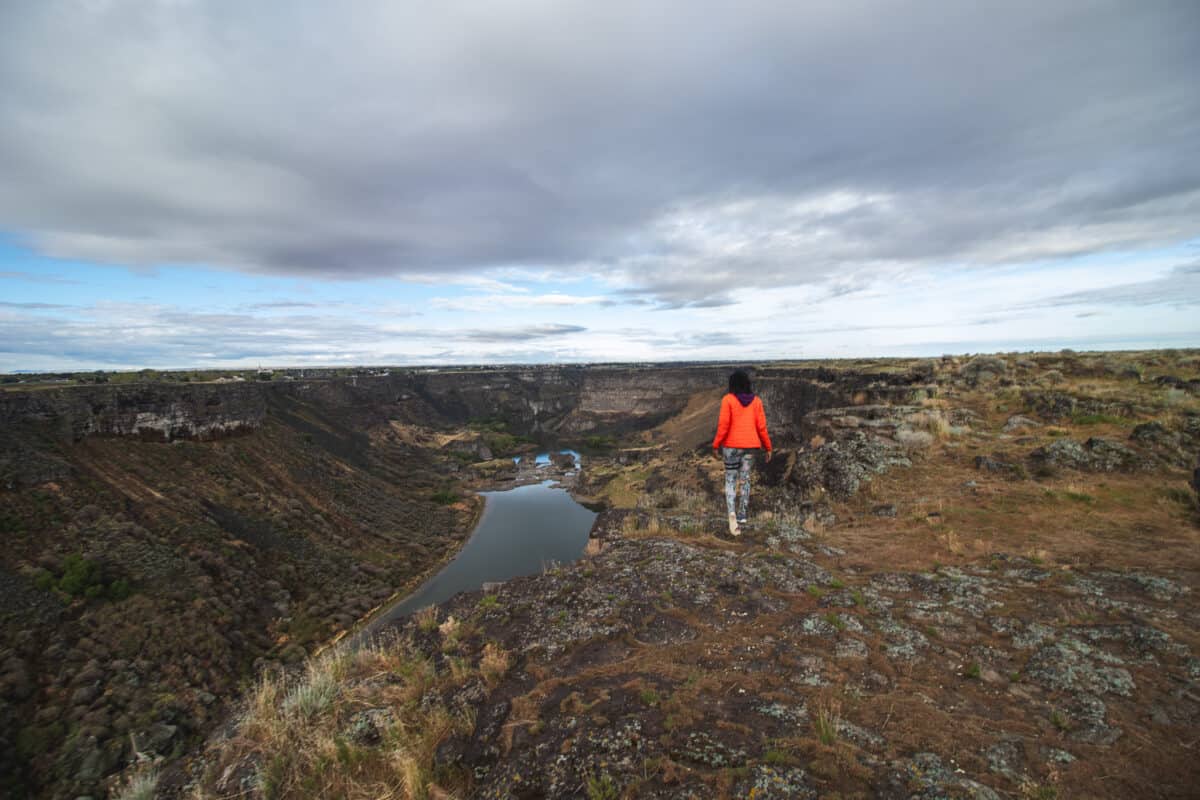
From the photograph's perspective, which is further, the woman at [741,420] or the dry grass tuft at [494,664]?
A: the woman at [741,420]

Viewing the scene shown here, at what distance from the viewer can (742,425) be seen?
29.2ft

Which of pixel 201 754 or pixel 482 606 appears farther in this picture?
pixel 482 606

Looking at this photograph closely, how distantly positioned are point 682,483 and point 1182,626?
34.5 m

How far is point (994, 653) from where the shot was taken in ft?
17.4

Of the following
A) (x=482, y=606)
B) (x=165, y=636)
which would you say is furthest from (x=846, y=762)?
(x=165, y=636)

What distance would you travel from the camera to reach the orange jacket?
8836 mm

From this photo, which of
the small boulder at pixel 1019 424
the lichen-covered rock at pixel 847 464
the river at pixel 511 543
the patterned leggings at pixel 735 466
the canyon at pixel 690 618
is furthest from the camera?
the river at pixel 511 543

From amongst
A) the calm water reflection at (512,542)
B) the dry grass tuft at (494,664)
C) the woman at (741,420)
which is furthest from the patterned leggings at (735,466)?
the calm water reflection at (512,542)

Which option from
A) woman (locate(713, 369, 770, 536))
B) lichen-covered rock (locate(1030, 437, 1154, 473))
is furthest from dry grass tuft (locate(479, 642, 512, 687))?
lichen-covered rock (locate(1030, 437, 1154, 473))

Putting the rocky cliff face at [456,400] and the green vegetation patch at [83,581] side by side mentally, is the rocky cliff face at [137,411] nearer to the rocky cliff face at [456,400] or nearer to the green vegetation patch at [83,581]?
the rocky cliff face at [456,400]

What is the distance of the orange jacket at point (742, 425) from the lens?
8.84 m

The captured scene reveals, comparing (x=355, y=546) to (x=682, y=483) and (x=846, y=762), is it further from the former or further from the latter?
(x=846, y=762)

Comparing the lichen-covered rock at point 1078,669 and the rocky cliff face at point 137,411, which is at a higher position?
the rocky cliff face at point 137,411

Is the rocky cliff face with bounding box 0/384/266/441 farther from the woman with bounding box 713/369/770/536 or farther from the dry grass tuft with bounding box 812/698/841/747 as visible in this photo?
the dry grass tuft with bounding box 812/698/841/747
